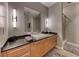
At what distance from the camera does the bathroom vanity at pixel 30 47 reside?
0.97 metres

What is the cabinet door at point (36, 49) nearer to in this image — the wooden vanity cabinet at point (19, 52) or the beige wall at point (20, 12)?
the wooden vanity cabinet at point (19, 52)

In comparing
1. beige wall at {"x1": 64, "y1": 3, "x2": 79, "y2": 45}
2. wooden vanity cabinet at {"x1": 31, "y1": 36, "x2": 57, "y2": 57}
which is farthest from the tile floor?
beige wall at {"x1": 64, "y1": 3, "x2": 79, "y2": 45}

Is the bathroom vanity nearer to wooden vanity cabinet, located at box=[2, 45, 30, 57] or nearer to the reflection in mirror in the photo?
wooden vanity cabinet, located at box=[2, 45, 30, 57]

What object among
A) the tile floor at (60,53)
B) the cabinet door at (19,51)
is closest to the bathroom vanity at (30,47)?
the cabinet door at (19,51)

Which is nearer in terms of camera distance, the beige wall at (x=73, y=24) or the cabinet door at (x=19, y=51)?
the cabinet door at (x=19, y=51)

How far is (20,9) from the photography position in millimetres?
1379

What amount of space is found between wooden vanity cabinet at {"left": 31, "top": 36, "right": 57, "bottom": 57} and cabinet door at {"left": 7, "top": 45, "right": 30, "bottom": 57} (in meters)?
0.13

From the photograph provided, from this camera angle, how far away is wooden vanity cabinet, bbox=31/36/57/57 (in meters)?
1.36

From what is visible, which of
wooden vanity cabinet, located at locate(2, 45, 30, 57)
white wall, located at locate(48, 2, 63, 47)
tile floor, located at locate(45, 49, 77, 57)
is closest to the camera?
wooden vanity cabinet, located at locate(2, 45, 30, 57)

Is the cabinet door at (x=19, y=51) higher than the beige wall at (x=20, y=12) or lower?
lower

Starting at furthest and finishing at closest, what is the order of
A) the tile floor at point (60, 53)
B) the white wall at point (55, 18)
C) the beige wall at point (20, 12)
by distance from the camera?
1. the white wall at point (55, 18)
2. the tile floor at point (60, 53)
3. the beige wall at point (20, 12)

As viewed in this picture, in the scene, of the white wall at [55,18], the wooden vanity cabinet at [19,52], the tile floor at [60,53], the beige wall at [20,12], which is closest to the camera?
the wooden vanity cabinet at [19,52]

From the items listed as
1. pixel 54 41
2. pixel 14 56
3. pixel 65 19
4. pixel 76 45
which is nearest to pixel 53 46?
pixel 54 41

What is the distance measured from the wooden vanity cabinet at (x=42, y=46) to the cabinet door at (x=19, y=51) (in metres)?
0.13
